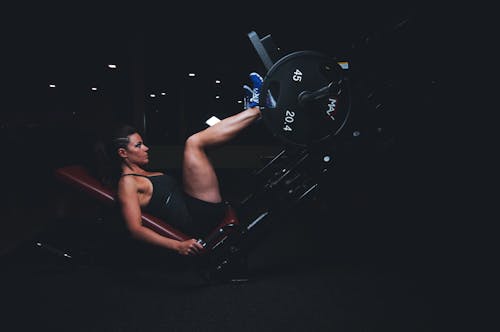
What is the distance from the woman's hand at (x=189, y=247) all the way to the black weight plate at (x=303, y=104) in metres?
0.67

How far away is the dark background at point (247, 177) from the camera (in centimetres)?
167

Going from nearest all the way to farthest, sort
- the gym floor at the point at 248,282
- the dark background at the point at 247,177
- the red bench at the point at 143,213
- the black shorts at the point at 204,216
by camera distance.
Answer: the gym floor at the point at 248,282, the dark background at the point at 247,177, the red bench at the point at 143,213, the black shorts at the point at 204,216

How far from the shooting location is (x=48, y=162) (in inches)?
121

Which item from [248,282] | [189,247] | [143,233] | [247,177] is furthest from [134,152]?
[247,177]

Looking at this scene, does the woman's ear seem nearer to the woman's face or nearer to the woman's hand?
the woman's face

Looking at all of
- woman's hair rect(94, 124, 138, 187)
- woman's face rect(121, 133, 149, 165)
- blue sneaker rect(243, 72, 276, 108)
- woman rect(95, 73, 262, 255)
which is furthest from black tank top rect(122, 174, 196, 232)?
blue sneaker rect(243, 72, 276, 108)

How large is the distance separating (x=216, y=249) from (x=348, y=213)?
5.87 ft

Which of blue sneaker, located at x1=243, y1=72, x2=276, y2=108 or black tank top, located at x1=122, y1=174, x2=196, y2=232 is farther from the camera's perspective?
black tank top, located at x1=122, y1=174, x2=196, y2=232

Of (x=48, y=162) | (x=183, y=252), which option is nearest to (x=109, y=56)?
(x=48, y=162)

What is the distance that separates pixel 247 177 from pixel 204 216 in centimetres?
392

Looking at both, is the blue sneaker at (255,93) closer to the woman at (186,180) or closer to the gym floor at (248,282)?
the woman at (186,180)

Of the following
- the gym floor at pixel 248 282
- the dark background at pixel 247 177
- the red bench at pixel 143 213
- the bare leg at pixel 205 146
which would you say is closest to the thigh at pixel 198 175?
the bare leg at pixel 205 146

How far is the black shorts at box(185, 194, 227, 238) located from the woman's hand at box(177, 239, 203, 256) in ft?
0.56

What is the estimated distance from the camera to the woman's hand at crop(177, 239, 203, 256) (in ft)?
5.77
